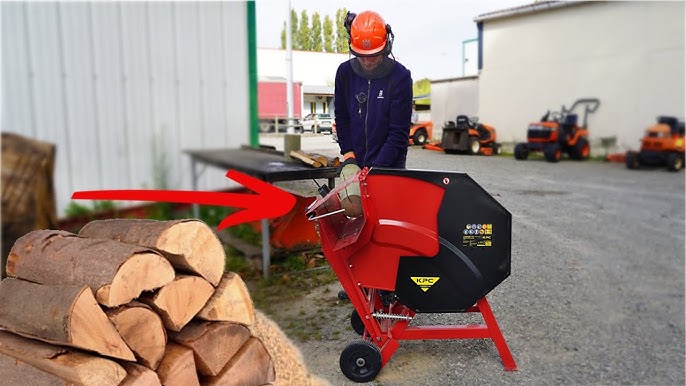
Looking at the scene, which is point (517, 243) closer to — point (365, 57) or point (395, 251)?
point (395, 251)

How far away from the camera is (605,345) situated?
1611 millimetres

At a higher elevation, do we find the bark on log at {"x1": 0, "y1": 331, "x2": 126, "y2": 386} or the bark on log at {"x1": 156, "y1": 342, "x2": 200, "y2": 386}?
the bark on log at {"x1": 0, "y1": 331, "x2": 126, "y2": 386}

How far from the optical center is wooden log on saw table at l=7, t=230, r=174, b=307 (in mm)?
1407

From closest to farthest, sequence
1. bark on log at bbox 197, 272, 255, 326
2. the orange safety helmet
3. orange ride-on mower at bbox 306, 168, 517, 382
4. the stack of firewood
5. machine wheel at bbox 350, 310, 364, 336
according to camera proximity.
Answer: the orange safety helmet, the stack of firewood, orange ride-on mower at bbox 306, 168, 517, 382, bark on log at bbox 197, 272, 255, 326, machine wheel at bbox 350, 310, 364, 336

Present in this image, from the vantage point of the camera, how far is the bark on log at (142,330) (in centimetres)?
143

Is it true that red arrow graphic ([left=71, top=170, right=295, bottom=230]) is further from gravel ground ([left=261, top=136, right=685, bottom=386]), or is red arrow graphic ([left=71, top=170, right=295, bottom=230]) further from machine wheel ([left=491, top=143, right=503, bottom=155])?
machine wheel ([left=491, top=143, right=503, bottom=155])

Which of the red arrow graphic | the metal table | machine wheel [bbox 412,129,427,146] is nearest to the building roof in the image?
machine wheel [bbox 412,129,427,146]

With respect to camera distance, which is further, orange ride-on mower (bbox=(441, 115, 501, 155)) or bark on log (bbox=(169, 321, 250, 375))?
bark on log (bbox=(169, 321, 250, 375))

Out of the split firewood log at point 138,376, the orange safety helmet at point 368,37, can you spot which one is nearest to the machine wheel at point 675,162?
the orange safety helmet at point 368,37

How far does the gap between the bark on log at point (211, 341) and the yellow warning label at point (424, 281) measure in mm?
546

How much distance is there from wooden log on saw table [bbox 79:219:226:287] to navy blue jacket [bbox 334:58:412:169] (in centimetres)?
51

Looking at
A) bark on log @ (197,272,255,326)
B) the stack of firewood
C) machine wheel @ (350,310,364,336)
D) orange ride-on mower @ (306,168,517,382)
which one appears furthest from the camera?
machine wheel @ (350,310,364,336)

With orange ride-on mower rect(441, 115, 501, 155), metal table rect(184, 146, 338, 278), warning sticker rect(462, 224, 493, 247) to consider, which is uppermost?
orange ride-on mower rect(441, 115, 501, 155)

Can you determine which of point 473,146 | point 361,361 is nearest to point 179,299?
point 361,361
